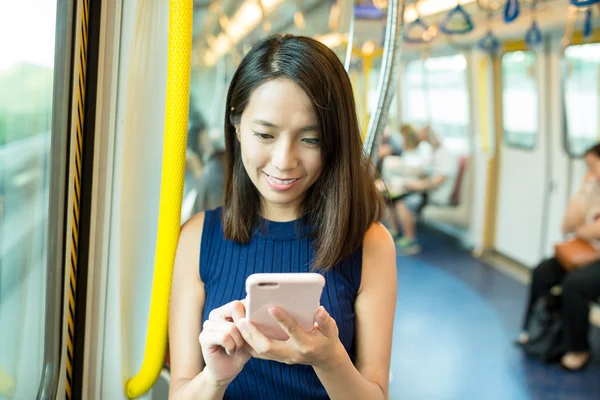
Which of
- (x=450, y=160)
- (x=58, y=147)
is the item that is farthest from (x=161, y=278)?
(x=450, y=160)

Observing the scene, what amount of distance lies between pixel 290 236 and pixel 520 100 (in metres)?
7.07

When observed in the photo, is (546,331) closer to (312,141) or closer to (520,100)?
(520,100)

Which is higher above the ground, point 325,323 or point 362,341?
point 325,323

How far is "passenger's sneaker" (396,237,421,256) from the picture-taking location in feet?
29.4

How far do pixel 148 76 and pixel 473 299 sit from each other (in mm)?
5774

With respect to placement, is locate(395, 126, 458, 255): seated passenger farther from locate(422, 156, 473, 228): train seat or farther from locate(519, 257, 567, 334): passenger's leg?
locate(519, 257, 567, 334): passenger's leg

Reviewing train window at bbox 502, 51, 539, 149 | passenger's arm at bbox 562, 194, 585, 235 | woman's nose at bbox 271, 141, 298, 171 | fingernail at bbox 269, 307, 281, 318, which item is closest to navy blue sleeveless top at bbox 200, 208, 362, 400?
woman's nose at bbox 271, 141, 298, 171

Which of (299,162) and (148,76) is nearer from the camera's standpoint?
(299,162)

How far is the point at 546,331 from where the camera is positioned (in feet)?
17.1

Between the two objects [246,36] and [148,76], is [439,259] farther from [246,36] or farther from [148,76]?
[148,76]

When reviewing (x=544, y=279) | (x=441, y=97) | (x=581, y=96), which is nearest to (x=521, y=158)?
(x=581, y=96)

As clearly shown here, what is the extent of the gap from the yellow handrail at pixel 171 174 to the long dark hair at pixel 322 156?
0.39ft

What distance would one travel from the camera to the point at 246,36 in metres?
4.13

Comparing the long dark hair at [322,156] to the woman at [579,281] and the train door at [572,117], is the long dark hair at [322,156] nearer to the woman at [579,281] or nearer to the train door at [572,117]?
the woman at [579,281]
